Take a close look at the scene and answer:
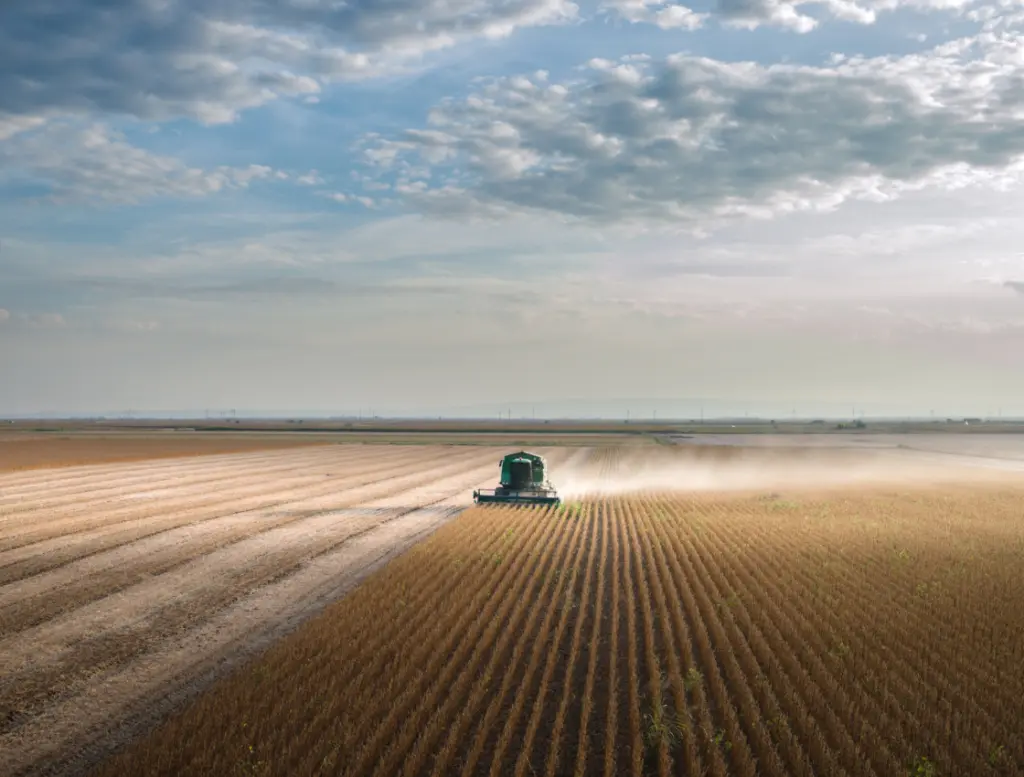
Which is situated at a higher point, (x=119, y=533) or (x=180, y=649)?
(x=119, y=533)

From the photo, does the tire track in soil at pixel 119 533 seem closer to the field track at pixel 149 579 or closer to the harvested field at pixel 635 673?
the field track at pixel 149 579

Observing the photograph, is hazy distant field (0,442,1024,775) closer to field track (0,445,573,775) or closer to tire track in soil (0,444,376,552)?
field track (0,445,573,775)

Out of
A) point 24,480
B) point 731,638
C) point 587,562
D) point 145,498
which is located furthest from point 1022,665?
point 24,480

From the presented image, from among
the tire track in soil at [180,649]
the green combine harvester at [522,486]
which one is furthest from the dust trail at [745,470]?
the tire track in soil at [180,649]

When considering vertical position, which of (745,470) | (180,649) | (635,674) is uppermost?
(745,470)

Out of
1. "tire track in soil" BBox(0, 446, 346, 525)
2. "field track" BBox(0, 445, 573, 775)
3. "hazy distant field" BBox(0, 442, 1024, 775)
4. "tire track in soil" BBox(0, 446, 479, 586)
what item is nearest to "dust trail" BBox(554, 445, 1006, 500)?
"field track" BBox(0, 445, 573, 775)

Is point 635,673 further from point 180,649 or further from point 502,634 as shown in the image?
point 180,649

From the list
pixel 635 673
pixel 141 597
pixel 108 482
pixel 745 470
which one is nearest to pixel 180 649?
pixel 141 597
